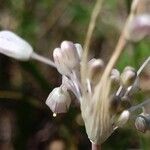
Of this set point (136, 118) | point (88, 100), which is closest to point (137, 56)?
point (136, 118)

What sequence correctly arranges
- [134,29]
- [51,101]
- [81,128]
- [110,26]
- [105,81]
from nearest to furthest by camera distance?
[134,29], [105,81], [51,101], [81,128], [110,26]

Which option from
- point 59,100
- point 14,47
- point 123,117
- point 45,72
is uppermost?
point 45,72

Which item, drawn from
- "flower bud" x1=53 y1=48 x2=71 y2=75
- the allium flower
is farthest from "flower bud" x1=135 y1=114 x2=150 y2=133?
"flower bud" x1=53 y1=48 x2=71 y2=75

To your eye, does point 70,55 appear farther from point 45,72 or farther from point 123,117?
point 45,72

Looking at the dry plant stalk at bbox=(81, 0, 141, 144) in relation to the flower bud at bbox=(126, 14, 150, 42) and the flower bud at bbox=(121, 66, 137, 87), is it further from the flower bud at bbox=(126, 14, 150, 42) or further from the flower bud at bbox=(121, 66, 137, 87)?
the flower bud at bbox=(126, 14, 150, 42)

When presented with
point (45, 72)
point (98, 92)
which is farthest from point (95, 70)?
point (45, 72)

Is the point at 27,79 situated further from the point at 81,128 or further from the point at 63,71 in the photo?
the point at 63,71
